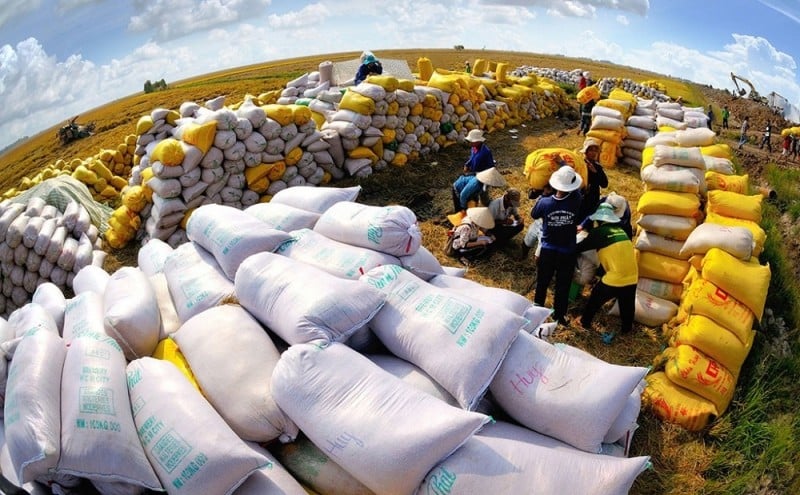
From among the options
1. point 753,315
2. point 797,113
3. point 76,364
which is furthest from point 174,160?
point 797,113

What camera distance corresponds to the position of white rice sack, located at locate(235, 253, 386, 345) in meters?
2.41

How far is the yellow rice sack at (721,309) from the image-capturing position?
129 inches

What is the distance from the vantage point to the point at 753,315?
341cm

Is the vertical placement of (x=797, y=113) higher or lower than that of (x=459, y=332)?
lower

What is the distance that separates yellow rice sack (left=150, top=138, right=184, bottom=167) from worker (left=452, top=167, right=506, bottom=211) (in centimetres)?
341

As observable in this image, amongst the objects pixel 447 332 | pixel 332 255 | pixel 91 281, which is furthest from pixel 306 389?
pixel 91 281

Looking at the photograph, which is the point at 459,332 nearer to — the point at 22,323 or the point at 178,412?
the point at 178,412

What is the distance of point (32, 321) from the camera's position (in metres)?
2.59

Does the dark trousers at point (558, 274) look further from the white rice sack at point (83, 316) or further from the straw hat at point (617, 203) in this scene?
the white rice sack at point (83, 316)

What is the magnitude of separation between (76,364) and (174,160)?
13.0ft

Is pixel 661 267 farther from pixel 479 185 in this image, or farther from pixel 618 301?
pixel 479 185

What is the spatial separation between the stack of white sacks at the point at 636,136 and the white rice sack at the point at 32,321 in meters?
8.91

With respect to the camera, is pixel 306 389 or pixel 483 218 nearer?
pixel 306 389

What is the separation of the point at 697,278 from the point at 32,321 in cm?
454
